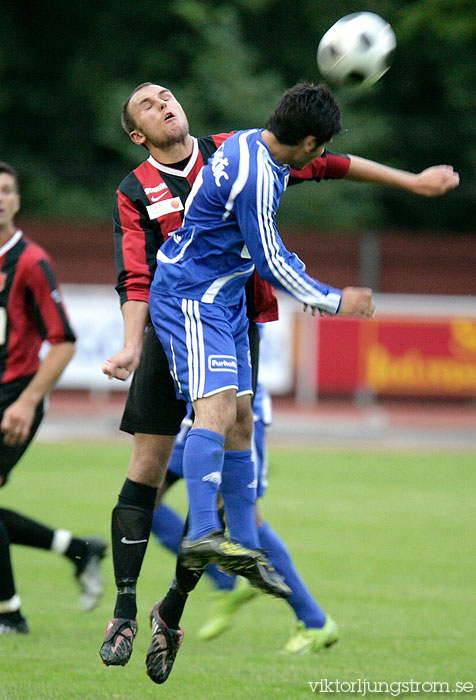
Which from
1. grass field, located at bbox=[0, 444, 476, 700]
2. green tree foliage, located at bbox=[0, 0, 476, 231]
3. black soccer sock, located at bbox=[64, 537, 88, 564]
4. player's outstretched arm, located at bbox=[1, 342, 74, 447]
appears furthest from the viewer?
green tree foliage, located at bbox=[0, 0, 476, 231]

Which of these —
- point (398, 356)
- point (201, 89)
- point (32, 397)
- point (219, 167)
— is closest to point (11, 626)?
point (32, 397)

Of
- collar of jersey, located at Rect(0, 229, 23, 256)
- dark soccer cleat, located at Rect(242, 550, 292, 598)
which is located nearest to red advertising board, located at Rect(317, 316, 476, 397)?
collar of jersey, located at Rect(0, 229, 23, 256)

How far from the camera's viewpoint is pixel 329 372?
19312 millimetres

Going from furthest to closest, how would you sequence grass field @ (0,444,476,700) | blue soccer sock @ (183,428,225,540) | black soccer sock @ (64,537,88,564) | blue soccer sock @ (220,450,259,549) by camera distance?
black soccer sock @ (64,537,88,564) < grass field @ (0,444,476,700) < blue soccer sock @ (220,450,259,549) < blue soccer sock @ (183,428,225,540)

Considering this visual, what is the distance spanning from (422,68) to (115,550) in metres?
22.6

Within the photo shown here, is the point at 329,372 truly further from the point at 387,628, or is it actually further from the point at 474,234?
the point at 387,628

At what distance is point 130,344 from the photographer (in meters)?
4.74

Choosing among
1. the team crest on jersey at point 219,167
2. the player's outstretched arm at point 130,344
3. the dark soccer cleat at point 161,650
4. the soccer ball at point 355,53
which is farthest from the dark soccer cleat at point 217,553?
the soccer ball at point 355,53

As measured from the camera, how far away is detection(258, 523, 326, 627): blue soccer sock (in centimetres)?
589

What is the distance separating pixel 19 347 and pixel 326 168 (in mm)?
2142

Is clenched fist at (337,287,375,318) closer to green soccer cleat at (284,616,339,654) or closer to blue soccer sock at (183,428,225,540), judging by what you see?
blue soccer sock at (183,428,225,540)

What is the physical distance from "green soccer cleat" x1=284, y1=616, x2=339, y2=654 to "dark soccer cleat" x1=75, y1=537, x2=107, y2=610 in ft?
4.52

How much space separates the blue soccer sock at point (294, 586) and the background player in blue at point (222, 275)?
1411mm

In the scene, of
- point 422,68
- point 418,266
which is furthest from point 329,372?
point 422,68
